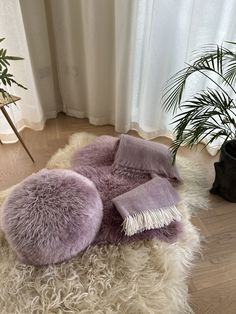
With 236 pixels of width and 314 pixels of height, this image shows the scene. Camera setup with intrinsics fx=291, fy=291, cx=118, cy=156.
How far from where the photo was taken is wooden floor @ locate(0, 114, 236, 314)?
123cm

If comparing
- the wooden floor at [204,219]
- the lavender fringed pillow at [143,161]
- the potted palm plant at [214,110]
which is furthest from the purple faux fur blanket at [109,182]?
the potted palm plant at [214,110]

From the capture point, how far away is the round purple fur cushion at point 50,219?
1.17 metres

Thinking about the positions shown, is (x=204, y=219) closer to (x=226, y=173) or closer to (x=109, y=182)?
(x=226, y=173)

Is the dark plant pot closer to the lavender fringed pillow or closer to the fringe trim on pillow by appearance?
the lavender fringed pillow

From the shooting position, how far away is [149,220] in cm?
136

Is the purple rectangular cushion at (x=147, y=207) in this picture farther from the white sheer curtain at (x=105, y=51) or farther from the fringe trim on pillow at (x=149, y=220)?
the white sheer curtain at (x=105, y=51)

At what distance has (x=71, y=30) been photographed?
1.91 meters

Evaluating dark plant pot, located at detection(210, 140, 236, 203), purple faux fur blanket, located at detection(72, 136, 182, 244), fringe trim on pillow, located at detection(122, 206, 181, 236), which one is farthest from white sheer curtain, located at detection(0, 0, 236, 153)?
fringe trim on pillow, located at detection(122, 206, 181, 236)

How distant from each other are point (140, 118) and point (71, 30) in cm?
74

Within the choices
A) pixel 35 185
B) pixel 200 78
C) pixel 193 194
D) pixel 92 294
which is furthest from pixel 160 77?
pixel 92 294

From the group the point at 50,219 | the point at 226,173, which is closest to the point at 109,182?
the point at 50,219

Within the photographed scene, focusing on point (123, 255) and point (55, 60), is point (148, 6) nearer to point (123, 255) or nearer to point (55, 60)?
point (55, 60)

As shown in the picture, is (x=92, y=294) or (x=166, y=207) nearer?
(x=92, y=294)

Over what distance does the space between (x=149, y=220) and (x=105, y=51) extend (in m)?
1.16
